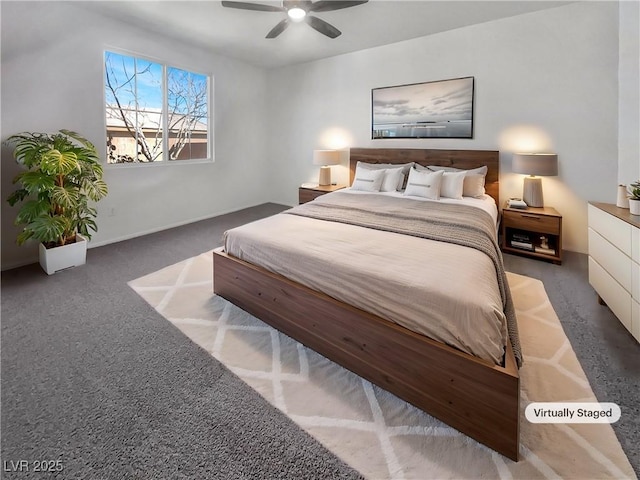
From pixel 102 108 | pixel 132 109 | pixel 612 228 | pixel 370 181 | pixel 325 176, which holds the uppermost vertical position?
pixel 132 109

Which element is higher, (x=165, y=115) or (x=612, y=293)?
(x=165, y=115)

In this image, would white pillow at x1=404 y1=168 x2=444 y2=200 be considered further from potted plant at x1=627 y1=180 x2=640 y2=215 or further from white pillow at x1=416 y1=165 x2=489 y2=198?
potted plant at x1=627 y1=180 x2=640 y2=215

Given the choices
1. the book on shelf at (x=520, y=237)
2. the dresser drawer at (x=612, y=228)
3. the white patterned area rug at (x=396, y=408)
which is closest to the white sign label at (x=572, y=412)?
the white patterned area rug at (x=396, y=408)

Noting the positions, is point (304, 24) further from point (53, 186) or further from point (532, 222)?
point (532, 222)

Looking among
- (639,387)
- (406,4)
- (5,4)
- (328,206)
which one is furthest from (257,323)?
(5,4)

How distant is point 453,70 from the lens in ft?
13.1

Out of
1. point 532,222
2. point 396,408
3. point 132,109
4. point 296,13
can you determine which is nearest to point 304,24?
point 296,13

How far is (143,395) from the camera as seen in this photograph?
1.62 meters

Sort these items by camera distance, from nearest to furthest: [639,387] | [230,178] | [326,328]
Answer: [639,387] → [326,328] → [230,178]

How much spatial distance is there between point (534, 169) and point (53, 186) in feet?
15.3

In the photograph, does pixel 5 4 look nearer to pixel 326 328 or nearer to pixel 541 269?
pixel 326 328

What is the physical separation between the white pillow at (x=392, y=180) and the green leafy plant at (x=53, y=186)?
3167mm

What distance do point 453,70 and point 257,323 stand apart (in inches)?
153

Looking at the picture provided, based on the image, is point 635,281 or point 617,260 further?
point 617,260
